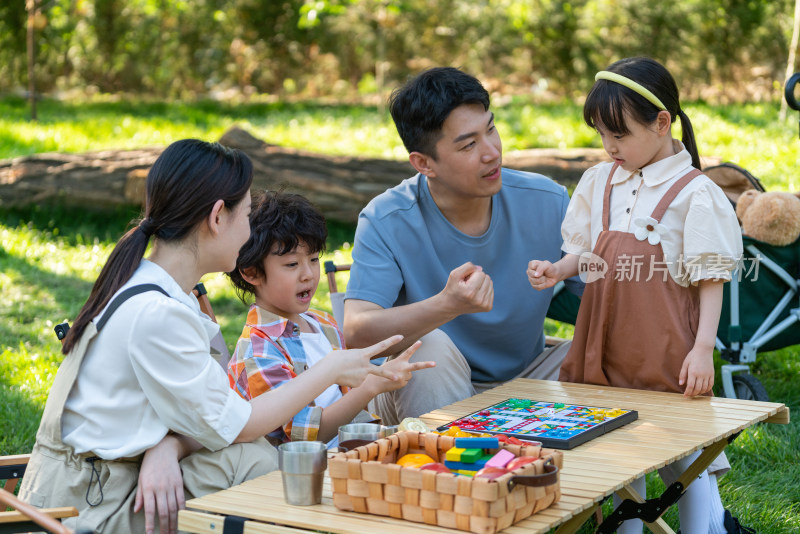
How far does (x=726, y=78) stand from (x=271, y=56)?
5788 millimetres

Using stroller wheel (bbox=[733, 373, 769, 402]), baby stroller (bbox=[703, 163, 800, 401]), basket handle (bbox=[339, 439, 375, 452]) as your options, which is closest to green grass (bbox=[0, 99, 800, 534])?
Answer: stroller wheel (bbox=[733, 373, 769, 402])

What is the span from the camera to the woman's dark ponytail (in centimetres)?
226

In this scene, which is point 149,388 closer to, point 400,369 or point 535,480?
point 400,369

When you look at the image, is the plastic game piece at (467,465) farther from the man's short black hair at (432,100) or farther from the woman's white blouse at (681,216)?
the man's short black hair at (432,100)

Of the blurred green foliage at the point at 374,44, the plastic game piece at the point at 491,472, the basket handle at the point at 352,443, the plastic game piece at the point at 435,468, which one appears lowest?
the basket handle at the point at 352,443

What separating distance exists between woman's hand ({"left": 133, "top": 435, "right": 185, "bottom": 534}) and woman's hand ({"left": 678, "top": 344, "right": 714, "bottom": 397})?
4.60ft

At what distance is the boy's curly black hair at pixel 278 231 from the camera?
281cm

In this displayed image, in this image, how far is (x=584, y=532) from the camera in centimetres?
316

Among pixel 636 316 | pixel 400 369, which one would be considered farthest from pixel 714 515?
pixel 400 369

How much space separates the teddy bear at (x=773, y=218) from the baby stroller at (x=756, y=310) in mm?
52

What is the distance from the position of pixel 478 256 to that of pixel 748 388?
1.47 meters

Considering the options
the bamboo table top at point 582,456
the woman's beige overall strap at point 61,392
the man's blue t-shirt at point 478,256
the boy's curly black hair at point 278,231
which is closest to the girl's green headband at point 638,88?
the man's blue t-shirt at point 478,256

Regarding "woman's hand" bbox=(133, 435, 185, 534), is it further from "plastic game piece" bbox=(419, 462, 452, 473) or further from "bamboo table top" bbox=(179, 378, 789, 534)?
"plastic game piece" bbox=(419, 462, 452, 473)

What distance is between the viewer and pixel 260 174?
23.0 ft
